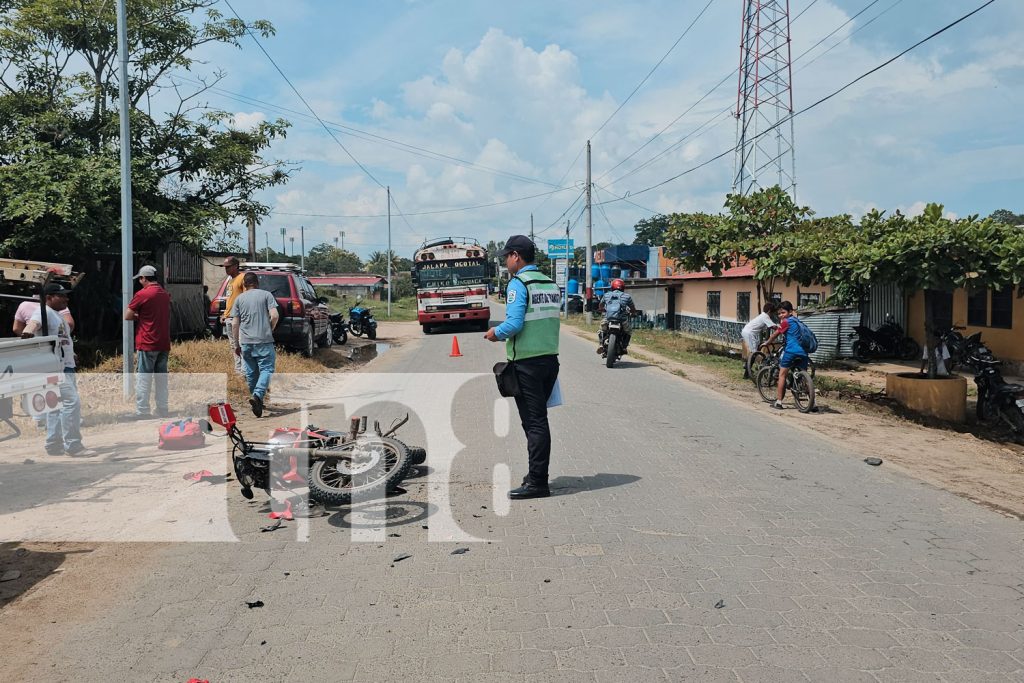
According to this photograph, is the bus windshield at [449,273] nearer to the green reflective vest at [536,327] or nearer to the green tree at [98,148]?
the green tree at [98,148]

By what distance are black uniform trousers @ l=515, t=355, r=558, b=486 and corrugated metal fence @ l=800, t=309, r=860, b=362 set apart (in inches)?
633

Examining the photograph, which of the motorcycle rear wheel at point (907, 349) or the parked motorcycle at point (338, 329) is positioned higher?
the parked motorcycle at point (338, 329)

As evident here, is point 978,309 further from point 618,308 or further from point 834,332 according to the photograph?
point 618,308

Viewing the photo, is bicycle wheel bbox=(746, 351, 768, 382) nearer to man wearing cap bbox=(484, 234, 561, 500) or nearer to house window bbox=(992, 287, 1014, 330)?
house window bbox=(992, 287, 1014, 330)

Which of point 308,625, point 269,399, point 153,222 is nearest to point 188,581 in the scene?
point 308,625

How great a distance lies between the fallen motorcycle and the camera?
5539mm

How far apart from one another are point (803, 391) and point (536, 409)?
6.70m

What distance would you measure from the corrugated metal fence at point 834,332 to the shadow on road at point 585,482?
Answer: 15272mm

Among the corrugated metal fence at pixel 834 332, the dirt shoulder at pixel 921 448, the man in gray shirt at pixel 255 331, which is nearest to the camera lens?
the dirt shoulder at pixel 921 448

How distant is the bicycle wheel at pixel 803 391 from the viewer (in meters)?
11.1

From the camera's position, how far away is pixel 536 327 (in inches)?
235

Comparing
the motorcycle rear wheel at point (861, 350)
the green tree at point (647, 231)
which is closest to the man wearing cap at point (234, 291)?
the motorcycle rear wheel at point (861, 350)

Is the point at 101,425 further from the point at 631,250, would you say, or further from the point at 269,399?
the point at 631,250

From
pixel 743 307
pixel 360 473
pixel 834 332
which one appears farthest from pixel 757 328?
pixel 743 307
